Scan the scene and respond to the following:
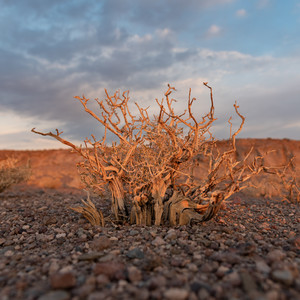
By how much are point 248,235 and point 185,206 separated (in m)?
1.22

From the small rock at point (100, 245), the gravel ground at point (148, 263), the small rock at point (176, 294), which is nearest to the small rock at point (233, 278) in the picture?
the gravel ground at point (148, 263)

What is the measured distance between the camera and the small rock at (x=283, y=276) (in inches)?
106

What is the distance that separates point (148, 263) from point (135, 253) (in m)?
0.41

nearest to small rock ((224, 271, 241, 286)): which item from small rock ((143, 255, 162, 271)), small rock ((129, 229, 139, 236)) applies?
small rock ((143, 255, 162, 271))

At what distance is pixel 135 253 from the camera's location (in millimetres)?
3615

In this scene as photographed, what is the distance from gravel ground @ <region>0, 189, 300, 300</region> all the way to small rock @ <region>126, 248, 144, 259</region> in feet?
0.04

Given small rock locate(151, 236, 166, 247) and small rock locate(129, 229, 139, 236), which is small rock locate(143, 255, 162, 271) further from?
small rock locate(129, 229, 139, 236)

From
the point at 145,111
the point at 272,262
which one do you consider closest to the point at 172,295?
the point at 272,262

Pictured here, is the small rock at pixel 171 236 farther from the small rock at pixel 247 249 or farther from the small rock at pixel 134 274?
the small rock at pixel 134 274

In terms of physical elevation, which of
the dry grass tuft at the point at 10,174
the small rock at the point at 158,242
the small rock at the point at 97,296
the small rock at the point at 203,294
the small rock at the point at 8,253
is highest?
the dry grass tuft at the point at 10,174

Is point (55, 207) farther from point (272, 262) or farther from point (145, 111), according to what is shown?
point (272, 262)

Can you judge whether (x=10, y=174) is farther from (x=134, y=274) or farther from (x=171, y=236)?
(x=134, y=274)

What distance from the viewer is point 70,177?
2131cm

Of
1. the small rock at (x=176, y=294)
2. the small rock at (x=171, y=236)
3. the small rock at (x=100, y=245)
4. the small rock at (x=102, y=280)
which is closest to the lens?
the small rock at (x=176, y=294)
